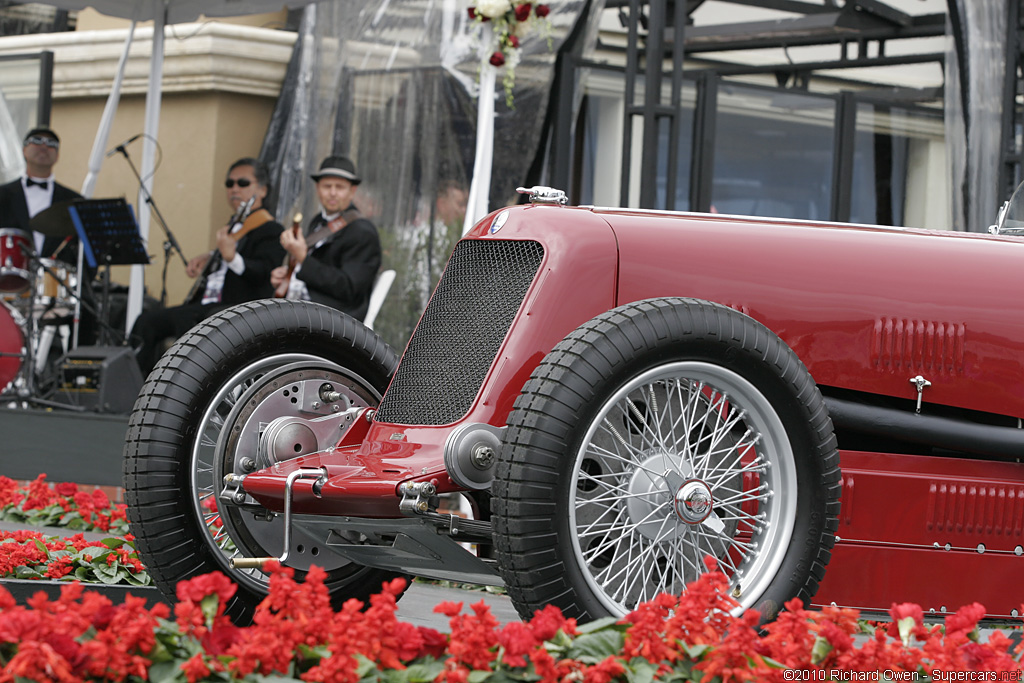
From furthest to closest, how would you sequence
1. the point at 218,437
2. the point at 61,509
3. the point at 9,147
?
the point at 9,147, the point at 61,509, the point at 218,437

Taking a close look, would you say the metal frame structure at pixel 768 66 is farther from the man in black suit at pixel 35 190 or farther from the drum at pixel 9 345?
the drum at pixel 9 345

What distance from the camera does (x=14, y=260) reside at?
8.26 m

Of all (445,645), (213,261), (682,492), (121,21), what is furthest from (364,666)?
(121,21)

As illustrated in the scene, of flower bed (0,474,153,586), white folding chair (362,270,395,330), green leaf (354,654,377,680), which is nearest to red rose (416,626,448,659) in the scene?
green leaf (354,654,377,680)

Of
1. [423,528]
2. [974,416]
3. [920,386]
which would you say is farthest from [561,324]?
[974,416]

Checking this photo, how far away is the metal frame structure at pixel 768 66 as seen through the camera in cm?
828

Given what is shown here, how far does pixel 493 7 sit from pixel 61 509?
4.05m

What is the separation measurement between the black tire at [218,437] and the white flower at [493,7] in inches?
183

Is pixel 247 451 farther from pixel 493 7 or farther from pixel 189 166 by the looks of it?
pixel 189 166

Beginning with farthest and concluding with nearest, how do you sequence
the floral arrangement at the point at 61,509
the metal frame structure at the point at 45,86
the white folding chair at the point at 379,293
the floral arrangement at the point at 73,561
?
1. the metal frame structure at the point at 45,86
2. the white folding chair at the point at 379,293
3. the floral arrangement at the point at 61,509
4. the floral arrangement at the point at 73,561

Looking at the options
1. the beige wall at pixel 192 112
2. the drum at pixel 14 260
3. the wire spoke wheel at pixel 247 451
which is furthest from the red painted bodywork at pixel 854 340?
the beige wall at pixel 192 112

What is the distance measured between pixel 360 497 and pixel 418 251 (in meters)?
6.51

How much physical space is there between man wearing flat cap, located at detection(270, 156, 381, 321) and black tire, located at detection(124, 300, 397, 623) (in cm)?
406

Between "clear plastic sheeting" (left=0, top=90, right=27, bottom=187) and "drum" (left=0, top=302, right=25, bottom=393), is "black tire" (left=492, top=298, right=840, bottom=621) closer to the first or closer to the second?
"drum" (left=0, top=302, right=25, bottom=393)
